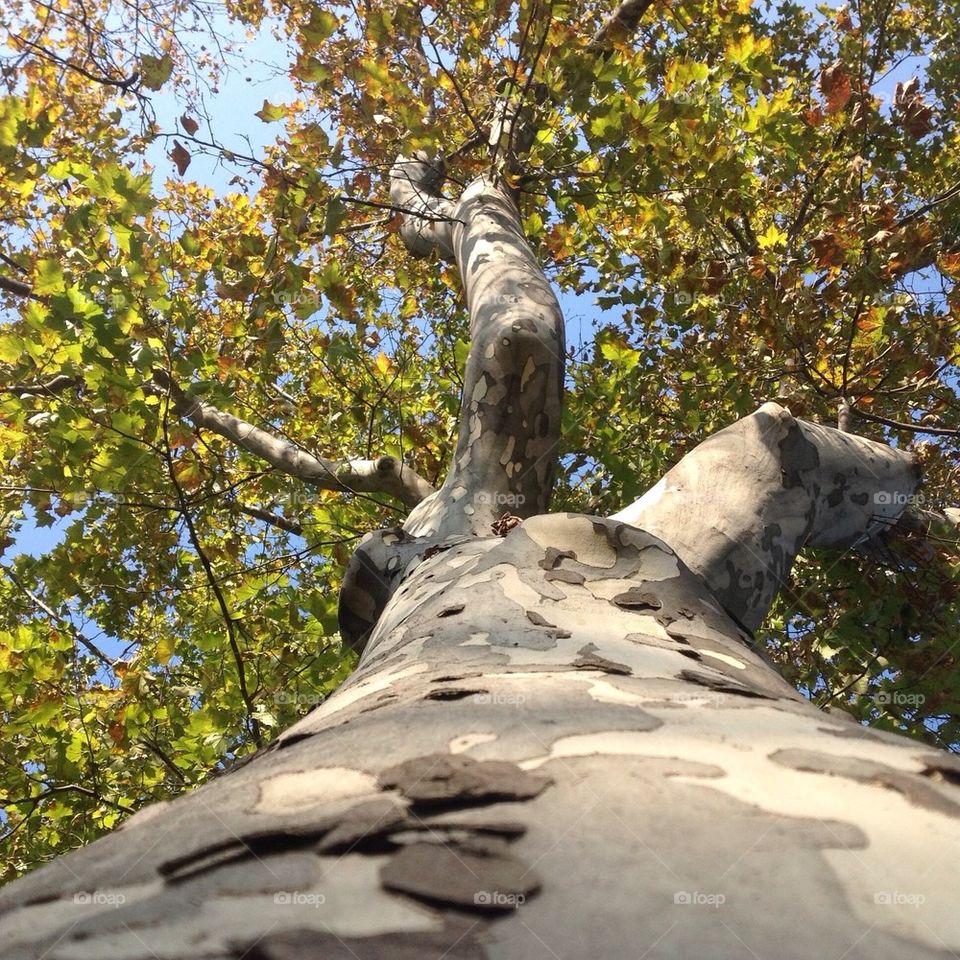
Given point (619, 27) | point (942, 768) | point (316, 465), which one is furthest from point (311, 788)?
point (619, 27)

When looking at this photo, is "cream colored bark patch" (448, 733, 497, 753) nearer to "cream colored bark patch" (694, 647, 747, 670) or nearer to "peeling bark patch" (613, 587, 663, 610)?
"cream colored bark patch" (694, 647, 747, 670)

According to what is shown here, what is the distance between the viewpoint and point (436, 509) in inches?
99.9

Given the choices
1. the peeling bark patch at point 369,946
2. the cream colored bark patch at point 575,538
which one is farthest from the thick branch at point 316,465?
the peeling bark patch at point 369,946

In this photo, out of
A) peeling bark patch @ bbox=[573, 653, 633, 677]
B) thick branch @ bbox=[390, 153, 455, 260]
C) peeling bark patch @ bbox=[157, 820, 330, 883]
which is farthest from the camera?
thick branch @ bbox=[390, 153, 455, 260]

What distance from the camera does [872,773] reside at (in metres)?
0.74

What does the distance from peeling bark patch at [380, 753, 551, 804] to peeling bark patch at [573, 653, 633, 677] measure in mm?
399

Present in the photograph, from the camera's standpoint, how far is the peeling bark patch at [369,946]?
53 cm

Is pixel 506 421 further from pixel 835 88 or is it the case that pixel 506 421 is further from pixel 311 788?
pixel 835 88

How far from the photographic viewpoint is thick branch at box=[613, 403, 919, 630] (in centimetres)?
213

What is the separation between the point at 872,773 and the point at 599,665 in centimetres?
45

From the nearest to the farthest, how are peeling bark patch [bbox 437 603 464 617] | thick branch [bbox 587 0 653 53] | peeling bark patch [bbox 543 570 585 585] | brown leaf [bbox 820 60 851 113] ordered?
peeling bark patch [bbox 437 603 464 617] < peeling bark patch [bbox 543 570 585 585] < brown leaf [bbox 820 60 851 113] < thick branch [bbox 587 0 653 53]

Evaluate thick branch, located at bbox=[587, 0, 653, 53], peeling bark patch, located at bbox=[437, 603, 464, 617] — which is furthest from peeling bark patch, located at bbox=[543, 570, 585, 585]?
thick branch, located at bbox=[587, 0, 653, 53]

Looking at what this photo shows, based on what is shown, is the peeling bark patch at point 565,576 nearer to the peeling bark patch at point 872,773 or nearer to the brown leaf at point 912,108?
the peeling bark patch at point 872,773

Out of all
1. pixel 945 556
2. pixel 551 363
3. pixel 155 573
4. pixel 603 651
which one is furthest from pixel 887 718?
pixel 155 573
